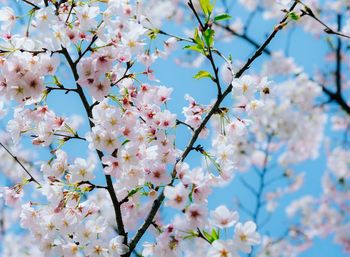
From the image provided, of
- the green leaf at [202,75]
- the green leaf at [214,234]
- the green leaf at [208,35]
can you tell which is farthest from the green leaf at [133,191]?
the green leaf at [208,35]

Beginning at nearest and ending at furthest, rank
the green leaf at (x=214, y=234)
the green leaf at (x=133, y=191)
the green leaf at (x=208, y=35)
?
the green leaf at (x=214, y=234), the green leaf at (x=208, y=35), the green leaf at (x=133, y=191)

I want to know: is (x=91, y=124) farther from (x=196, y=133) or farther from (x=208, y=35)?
(x=208, y=35)

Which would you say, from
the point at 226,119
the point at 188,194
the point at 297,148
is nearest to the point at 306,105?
the point at 297,148

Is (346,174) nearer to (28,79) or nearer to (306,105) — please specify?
(306,105)

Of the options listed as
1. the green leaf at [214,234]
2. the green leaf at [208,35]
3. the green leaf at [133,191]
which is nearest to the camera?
the green leaf at [214,234]

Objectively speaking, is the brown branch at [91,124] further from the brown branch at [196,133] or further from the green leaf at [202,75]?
the green leaf at [202,75]

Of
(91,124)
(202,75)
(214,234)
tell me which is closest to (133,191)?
(91,124)

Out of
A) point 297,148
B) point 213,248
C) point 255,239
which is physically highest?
point 297,148

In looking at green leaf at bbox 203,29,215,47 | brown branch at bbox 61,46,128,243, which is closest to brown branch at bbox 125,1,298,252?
brown branch at bbox 61,46,128,243

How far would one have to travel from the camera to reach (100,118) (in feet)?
6.31

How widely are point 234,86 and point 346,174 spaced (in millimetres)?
8526

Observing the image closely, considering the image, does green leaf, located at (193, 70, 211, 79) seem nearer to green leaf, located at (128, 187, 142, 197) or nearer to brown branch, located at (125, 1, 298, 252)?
brown branch, located at (125, 1, 298, 252)

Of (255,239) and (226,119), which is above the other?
(226,119)

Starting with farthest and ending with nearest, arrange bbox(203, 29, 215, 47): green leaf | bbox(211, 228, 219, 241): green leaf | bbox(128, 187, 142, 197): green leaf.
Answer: bbox(128, 187, 142, 197): green leaf, bbox(203, 29, 215, 47): green leaf, bbox(211, 228, 219, 241): green leaf
